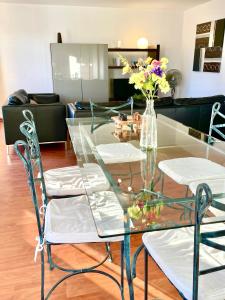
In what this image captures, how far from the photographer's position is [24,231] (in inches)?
80.5

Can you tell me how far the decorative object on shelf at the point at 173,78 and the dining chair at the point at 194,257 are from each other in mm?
5365

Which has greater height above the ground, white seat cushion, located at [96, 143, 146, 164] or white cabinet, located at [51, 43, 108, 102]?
white cabinet, located at [51, 43, 108, 102]

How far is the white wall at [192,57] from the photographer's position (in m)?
5.08

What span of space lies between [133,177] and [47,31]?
17.8ft

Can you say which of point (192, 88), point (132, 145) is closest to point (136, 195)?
point (132, 145)

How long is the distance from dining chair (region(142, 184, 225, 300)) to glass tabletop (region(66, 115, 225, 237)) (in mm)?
110

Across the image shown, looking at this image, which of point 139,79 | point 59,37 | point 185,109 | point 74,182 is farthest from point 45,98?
point 139,79

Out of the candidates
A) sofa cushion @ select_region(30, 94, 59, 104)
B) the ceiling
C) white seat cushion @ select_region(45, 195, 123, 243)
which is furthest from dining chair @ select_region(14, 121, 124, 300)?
the ceiling

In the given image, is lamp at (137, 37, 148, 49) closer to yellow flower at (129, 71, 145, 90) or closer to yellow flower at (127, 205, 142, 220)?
yellow flower at (129, 71, 145, 90)

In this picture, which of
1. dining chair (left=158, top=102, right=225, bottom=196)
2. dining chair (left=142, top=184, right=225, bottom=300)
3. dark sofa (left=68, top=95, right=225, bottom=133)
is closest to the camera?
dining chair (left=142, top=184, right=225, bottom=300)

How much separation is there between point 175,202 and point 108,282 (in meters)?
0.74

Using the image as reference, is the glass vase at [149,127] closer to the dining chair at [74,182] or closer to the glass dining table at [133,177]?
the glass dining table at [133,177]

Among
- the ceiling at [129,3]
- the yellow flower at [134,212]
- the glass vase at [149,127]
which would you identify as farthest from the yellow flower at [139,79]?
the ceiling at [129,3]

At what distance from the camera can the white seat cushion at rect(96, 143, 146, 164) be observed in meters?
1.84
